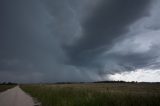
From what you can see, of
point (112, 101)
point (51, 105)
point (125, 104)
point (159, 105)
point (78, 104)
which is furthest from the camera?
point (51, 105)

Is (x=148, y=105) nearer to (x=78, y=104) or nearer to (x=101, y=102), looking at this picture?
(x=101, y=102)

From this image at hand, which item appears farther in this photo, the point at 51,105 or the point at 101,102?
the point at 51,105

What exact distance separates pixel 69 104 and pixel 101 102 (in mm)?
2911

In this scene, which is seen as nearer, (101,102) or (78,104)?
(101,102)

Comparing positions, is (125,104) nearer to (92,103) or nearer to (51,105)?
(92,103)

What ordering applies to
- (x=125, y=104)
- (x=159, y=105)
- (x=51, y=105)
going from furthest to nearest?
1. (x=51, y=105)
2. (x=125, y=104)
3. (x=159, y=105)

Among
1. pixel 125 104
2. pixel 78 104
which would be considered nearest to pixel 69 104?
pixel 78 104

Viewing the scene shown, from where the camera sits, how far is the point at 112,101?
1236 centimetres

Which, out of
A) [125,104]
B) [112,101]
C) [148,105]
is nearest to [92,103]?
[112,101]

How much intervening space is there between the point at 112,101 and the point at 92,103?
150 cm

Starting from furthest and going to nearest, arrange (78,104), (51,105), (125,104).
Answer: (51,105), (78,104), (125,104)

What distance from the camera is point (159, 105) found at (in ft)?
32.8

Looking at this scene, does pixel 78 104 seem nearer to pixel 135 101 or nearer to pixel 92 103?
pixel 92 103

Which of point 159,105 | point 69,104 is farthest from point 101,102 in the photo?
point 159,105
